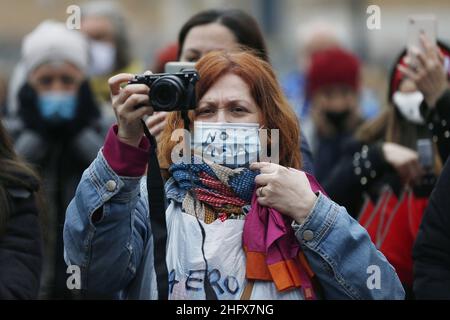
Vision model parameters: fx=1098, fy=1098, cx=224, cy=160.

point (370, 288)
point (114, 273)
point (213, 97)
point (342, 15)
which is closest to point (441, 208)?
point (370, 288)

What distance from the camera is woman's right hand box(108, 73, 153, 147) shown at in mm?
2945

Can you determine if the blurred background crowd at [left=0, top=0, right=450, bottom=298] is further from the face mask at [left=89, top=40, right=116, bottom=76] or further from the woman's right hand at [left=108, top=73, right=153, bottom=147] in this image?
the woman's right hand at [left=108, top=73, right=153, bottom=147]

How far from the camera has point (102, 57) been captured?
264 inches

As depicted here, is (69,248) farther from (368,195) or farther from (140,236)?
(368,195)

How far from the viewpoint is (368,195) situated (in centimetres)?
478

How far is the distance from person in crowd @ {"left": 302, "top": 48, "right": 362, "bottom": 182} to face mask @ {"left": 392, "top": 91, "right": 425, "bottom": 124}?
4.46 ft

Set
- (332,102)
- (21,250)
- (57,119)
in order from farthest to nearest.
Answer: (332,102) → (57,119) → (21,250)

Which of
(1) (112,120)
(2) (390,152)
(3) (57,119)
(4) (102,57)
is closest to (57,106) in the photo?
(3) (57,119)

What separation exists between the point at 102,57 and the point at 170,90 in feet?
12.5

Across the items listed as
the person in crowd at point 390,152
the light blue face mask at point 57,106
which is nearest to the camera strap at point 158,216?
the person in crowd at point 390,152

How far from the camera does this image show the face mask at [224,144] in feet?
10.3

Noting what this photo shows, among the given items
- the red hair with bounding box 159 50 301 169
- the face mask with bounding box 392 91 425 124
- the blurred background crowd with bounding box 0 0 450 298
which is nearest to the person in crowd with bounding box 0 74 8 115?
the blurred background crowd with bounding box 0 0 450 298

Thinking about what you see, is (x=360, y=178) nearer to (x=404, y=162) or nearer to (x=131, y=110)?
(x=404, y=162)

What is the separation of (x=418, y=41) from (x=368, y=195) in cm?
79
